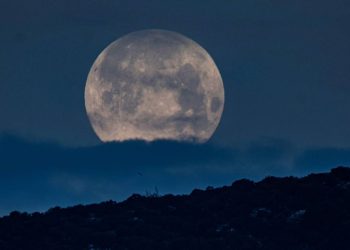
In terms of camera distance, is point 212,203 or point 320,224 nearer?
point 320,224

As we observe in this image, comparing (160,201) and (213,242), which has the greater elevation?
(160,201)

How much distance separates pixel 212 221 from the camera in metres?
98.3

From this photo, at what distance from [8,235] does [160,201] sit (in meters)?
12.0

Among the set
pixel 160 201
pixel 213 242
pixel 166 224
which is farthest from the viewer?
pixel 160 201

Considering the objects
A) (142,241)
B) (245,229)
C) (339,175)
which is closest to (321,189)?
(339,175)

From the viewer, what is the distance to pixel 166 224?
324 feet

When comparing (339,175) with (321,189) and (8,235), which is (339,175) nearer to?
(321,189)

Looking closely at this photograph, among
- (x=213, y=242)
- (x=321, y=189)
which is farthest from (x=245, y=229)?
(x=321, y=189)

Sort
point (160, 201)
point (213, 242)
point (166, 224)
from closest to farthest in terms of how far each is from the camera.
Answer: point (213, 242) < point (166, 224) < point (160, 201)

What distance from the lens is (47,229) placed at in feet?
327

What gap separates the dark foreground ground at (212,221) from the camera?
93.6 meters

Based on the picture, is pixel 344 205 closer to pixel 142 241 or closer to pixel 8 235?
pixel 142 241

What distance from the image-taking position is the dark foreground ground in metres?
93.6

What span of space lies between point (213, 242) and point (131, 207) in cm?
1323
